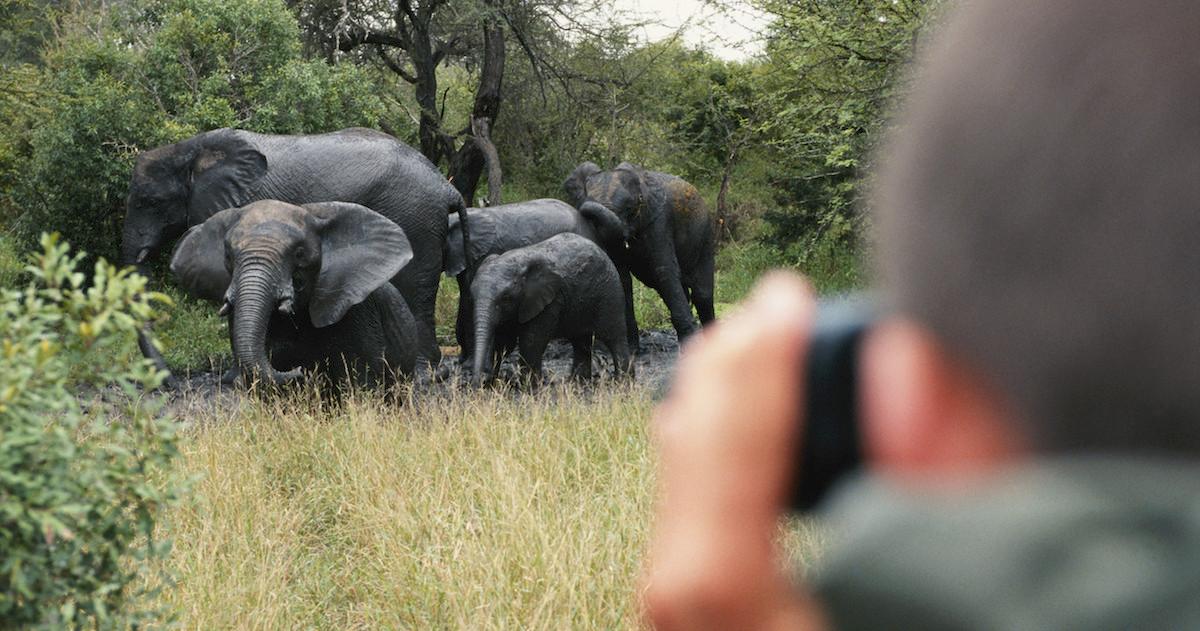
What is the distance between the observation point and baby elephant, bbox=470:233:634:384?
9938 millimetres

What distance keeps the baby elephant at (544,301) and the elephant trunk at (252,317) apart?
2227 millimetres

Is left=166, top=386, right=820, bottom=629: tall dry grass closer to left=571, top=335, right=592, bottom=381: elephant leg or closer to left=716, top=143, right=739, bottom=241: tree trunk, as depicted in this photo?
left=571, top=335, right=592, bottom=381: elephant leg

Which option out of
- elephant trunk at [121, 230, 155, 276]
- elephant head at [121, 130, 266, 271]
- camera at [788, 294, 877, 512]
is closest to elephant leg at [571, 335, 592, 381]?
elephant head at [121, 130, 266, 271]

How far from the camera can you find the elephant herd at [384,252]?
8000 millimetres

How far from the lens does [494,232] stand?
38.3 feet

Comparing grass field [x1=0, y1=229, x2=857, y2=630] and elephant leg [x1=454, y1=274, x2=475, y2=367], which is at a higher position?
grass field [x1=0, y1=229, x2=857, y2=630]

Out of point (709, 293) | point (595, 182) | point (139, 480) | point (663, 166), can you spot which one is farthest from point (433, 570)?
point (663, 166)

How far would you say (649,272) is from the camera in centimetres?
1344

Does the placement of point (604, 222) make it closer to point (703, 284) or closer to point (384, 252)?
point (703, 284)

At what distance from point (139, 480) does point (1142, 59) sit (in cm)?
232

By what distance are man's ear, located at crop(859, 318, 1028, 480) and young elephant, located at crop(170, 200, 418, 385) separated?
7153 millimetres

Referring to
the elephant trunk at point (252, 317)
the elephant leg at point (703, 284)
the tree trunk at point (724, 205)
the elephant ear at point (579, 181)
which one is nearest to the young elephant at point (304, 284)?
the elephant trunk at point (252, 317)

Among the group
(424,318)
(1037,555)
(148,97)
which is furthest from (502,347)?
(1037,555)

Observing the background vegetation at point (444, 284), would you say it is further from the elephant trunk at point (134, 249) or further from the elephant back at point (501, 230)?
the elephant back at point (501, 230)
